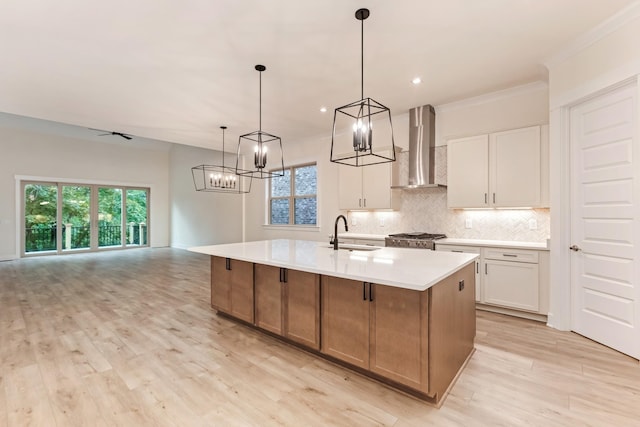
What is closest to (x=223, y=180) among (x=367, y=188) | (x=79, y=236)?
(x=367, y=188)

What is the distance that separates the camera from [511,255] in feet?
11.5

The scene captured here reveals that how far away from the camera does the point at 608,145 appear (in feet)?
9.16

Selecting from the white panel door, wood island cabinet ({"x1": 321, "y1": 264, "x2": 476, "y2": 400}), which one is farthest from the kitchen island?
the white panel door

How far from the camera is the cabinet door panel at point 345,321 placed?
2.19m

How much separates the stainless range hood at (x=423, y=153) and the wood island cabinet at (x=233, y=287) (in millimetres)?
2675

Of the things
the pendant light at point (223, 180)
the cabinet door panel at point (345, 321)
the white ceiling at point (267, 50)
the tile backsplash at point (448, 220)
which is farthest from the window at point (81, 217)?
the cabinet door panel at point (345, 321)

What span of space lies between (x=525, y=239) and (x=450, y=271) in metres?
2.60

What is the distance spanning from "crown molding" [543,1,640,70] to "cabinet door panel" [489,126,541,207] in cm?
75

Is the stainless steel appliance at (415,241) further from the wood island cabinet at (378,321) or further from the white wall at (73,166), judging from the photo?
the white wall at (73,166)

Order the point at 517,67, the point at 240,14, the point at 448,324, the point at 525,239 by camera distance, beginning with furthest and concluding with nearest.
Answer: the point at 525,239 < the point at 517,67 < the point at 240,14 < the point at 448,324

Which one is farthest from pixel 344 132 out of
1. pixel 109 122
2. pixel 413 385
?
pixel 413 385

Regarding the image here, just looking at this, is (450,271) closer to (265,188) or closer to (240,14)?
→ (240,14)

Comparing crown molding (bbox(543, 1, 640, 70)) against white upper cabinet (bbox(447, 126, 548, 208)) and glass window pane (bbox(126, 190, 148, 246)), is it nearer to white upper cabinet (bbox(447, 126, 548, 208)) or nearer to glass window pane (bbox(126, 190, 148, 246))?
white upper cabinet (bbox(447, 126, 548, 208))

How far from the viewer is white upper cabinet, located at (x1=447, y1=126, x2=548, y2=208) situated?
3588 mm
